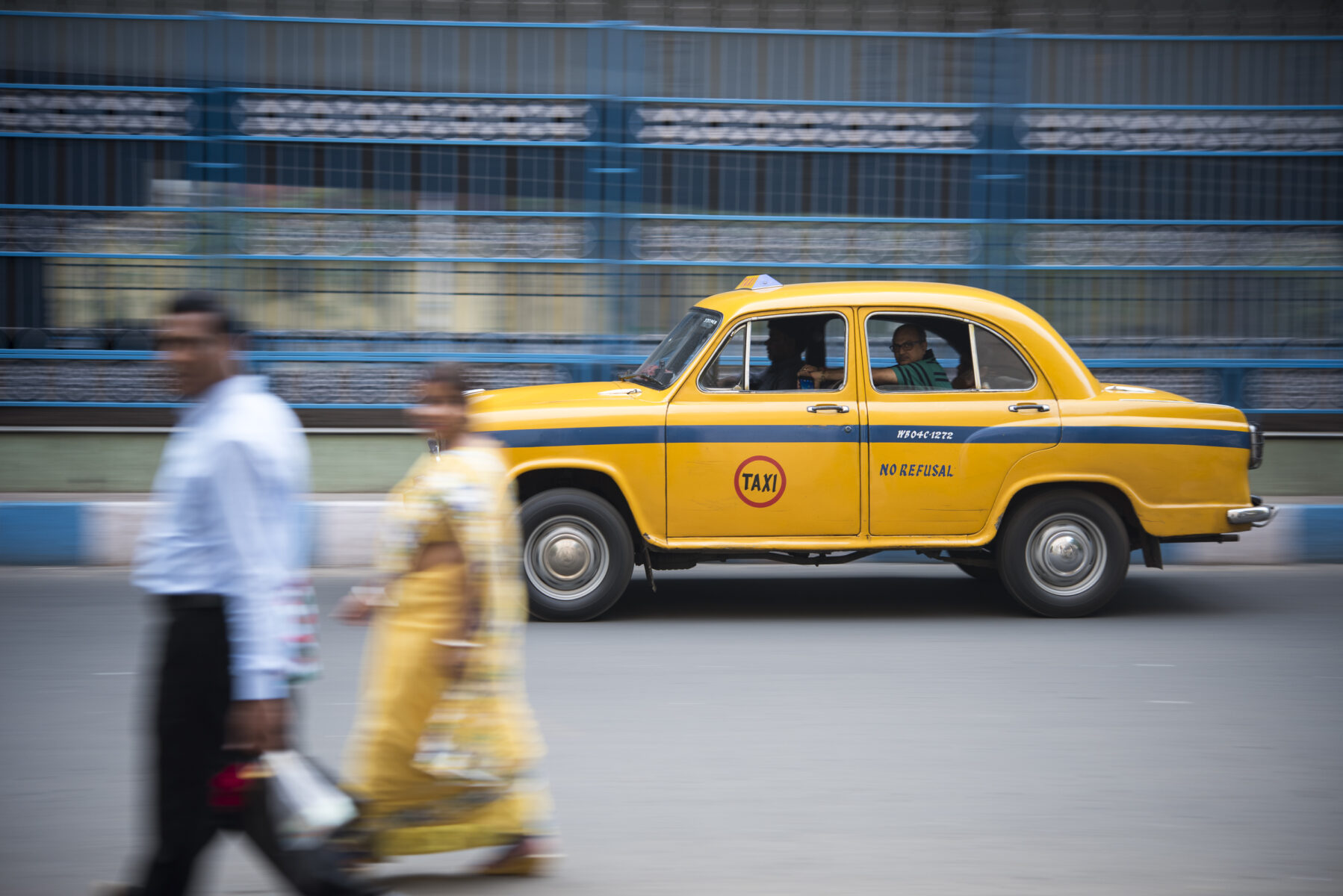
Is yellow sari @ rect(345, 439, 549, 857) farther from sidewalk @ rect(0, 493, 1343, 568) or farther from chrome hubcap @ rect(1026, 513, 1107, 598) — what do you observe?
sidewalk @ rect(0, 493, 1343, 568)

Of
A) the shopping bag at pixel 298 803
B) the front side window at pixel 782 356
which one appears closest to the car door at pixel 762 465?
the front side window at pixel 782 356

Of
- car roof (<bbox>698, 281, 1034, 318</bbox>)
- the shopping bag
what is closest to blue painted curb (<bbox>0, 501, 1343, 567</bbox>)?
car roof (<bbox>698, 281, 1034, 318</bbox>)

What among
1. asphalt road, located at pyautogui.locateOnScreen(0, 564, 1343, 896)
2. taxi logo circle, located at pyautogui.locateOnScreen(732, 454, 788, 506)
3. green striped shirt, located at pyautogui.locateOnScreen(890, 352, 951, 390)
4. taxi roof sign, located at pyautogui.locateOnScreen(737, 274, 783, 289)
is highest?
taxi roof sign, located at pyautogui.locateOnScreen(737, 274, 783, 289)

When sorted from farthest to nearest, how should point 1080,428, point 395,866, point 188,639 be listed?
point 1080,428 → point 395,866 → point 188,639

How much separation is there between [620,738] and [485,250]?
616 cm

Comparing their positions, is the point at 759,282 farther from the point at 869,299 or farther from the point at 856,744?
the point at 856,744

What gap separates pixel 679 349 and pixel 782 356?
58 centimetres

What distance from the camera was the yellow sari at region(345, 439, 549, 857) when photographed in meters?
3.58

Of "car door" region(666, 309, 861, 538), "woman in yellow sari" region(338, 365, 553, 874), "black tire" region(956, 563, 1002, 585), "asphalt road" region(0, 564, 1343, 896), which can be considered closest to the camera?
"woman in yellow sari" region(338, 365, 553, 874)

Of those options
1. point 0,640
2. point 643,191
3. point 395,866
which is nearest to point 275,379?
point 643,191

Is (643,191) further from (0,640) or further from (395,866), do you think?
(395,866)

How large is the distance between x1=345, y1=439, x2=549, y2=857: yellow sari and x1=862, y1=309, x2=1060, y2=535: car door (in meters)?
3.80

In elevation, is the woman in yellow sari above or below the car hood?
below

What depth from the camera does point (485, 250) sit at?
10.5 metres
